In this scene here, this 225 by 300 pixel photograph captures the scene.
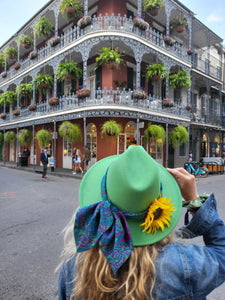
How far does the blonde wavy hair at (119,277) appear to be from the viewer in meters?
0.83

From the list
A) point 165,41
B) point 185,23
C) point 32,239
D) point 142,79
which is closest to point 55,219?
point 32,239

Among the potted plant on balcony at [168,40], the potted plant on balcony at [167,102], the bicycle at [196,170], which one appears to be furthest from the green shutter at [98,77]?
the bicycle at [196,170]

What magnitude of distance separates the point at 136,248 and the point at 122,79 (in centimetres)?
1398

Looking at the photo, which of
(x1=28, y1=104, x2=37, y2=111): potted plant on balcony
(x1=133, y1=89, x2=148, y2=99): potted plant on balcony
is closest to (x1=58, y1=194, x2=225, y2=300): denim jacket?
(x1=133, y1=89, x2=148, y2=99): potted plant on balcony

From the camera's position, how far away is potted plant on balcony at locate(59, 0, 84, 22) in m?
13.3

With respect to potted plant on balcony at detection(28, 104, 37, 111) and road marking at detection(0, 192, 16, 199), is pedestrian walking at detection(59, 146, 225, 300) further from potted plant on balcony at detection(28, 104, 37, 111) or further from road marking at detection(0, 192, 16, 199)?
potted plant on balcony at detection(28, 104, 37, 111)

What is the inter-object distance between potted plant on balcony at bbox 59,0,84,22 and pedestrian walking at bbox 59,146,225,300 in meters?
15.6

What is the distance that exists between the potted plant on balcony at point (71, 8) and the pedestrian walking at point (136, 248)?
1557cm

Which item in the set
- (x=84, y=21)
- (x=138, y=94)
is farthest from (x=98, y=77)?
(x=138, y=94)

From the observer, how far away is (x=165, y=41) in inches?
576

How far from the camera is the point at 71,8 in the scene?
1341 centimetres

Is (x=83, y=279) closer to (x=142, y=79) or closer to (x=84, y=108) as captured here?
(x=84, y=108)

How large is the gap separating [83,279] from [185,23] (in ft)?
59.7

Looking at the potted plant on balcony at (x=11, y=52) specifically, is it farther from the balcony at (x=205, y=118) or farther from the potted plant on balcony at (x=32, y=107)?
the balcony at (x=205, y=118)
